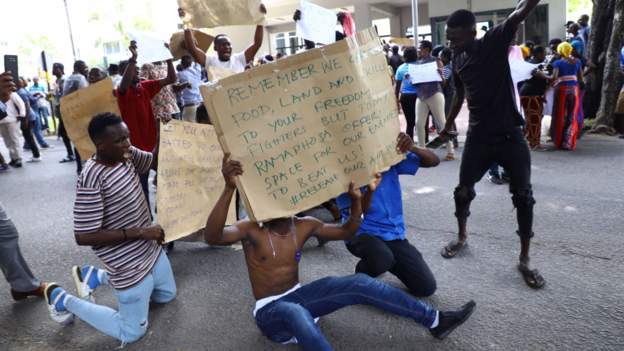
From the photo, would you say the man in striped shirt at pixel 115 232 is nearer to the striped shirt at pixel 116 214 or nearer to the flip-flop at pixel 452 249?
the striped shirt at pixel 116 214

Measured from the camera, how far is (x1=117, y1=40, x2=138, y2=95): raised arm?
4.30 meters

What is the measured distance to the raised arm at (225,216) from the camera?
7.74 ft

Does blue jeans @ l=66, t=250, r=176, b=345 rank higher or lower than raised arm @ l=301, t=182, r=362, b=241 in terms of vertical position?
lower

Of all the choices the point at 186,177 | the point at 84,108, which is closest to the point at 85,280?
the point at 186,177

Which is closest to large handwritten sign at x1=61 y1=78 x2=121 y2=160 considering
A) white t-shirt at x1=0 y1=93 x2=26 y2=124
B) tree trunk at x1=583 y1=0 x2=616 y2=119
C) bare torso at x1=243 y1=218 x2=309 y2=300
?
bare torso at x1=243 y1=218 x2=309 y2=300

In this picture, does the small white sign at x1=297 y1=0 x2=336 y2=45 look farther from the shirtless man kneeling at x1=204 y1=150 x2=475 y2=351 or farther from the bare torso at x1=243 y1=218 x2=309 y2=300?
the bare torso at x1=243 y1=218 x2=309 y2=300

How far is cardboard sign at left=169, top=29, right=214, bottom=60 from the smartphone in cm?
188

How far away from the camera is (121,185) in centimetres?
301

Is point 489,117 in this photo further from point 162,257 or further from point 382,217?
point 162,257

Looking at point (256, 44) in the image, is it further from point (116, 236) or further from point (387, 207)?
point (116, 236)

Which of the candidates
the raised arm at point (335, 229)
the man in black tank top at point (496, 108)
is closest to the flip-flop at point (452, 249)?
the man in black tank top at point (496, 108)

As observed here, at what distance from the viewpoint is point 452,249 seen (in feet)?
13.0

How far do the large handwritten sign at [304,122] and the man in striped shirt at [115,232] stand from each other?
38.2 inches

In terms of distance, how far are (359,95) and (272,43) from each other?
83.3ft
